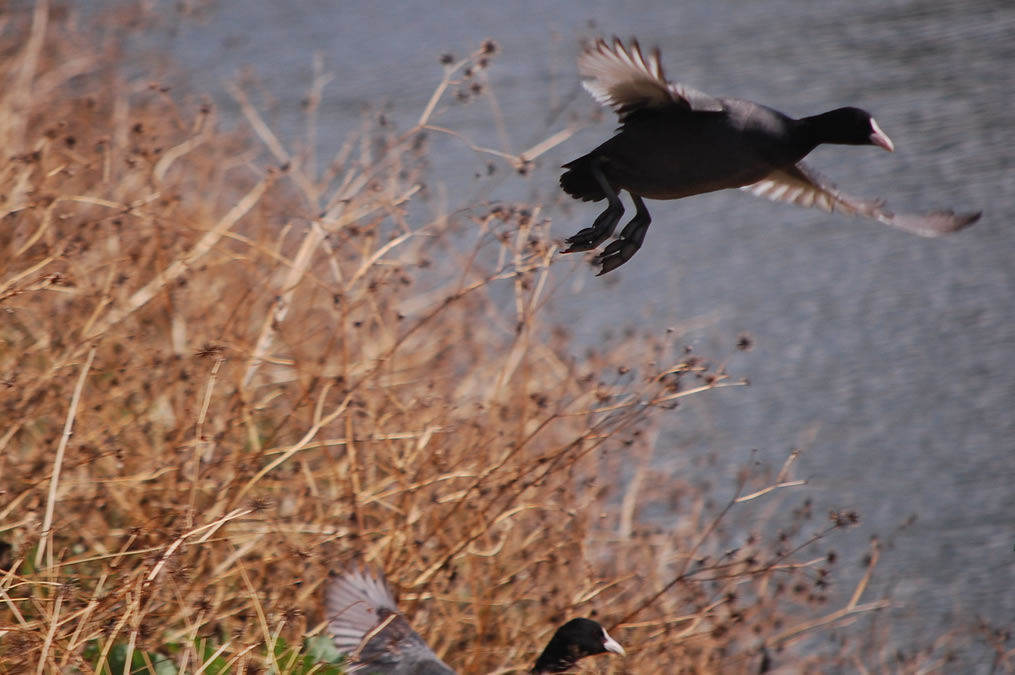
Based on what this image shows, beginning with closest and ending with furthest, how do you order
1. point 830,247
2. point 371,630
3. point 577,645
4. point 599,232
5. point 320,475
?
point 599,232 → point 371,630 → point 577,645 → point 320,475 → point 830,247

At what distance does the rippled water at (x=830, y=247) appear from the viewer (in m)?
6.68

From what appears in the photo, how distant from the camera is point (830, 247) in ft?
31.7

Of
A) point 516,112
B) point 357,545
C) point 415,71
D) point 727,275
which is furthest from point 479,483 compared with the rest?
point 415,71

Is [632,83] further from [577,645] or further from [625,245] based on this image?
[577,645]

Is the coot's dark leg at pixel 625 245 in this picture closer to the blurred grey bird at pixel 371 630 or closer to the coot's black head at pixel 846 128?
the coot's black head at pixel 846 128

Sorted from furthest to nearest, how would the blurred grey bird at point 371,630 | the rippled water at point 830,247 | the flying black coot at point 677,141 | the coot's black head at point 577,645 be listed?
the rippled water at point 830,247, the coot's black head at point 577,645, the blurred grey bird at point 371,630, the flying black coot at point 677,141

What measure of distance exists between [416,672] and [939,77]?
32.8ft

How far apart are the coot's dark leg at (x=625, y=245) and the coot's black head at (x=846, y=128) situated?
0.35 metres

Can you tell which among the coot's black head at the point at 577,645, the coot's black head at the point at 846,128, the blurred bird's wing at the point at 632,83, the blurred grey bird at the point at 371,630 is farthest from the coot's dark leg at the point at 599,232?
the coot's black head at the point at 577,645

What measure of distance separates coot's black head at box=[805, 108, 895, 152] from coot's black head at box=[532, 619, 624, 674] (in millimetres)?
1770

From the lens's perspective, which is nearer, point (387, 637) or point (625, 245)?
point (625, 245)

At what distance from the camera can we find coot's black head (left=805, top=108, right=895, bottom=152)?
2.37 meters

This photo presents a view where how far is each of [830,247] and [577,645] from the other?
6.50 m

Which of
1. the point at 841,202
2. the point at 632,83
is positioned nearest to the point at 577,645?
the point at 841,202
